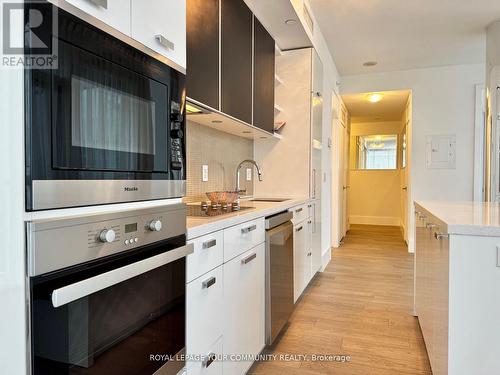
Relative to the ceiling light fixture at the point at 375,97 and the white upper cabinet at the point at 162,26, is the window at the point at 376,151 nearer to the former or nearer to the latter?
the ceiling light fixture at the point at 375,97

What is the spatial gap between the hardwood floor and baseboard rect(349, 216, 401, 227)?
3634 millimetres

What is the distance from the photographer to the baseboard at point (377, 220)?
7900mm

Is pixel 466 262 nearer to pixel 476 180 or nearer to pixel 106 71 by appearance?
pixel 106 71

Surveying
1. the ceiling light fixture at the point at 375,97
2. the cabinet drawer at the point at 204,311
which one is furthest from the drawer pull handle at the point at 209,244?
the ceiling light fixture at the point at 375,97

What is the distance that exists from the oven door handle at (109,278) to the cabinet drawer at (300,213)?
162 centimetres

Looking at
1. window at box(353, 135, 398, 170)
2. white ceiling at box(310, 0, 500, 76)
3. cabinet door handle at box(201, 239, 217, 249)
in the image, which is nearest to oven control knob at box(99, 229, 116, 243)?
cabinet door handle at box(201, 239, 217, 249)

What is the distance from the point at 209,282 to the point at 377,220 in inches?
289

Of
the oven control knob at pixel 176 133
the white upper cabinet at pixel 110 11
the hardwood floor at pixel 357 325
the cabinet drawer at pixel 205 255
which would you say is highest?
the white upper cabinet at pixel 110 11

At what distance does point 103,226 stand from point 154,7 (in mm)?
703

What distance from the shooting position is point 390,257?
4.82 metres

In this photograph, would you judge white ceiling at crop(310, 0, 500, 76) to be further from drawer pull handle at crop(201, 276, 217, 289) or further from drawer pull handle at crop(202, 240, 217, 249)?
drawer pull handle at crop(201, 276, 217, 289)

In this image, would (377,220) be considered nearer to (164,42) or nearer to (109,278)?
(164,42)

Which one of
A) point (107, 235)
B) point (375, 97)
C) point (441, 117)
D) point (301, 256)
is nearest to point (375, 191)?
point (375, 97)

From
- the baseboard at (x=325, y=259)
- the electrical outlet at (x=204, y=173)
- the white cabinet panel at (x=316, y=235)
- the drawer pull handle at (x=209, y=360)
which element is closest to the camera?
the drawer pull handle at (x=209, y=360)
